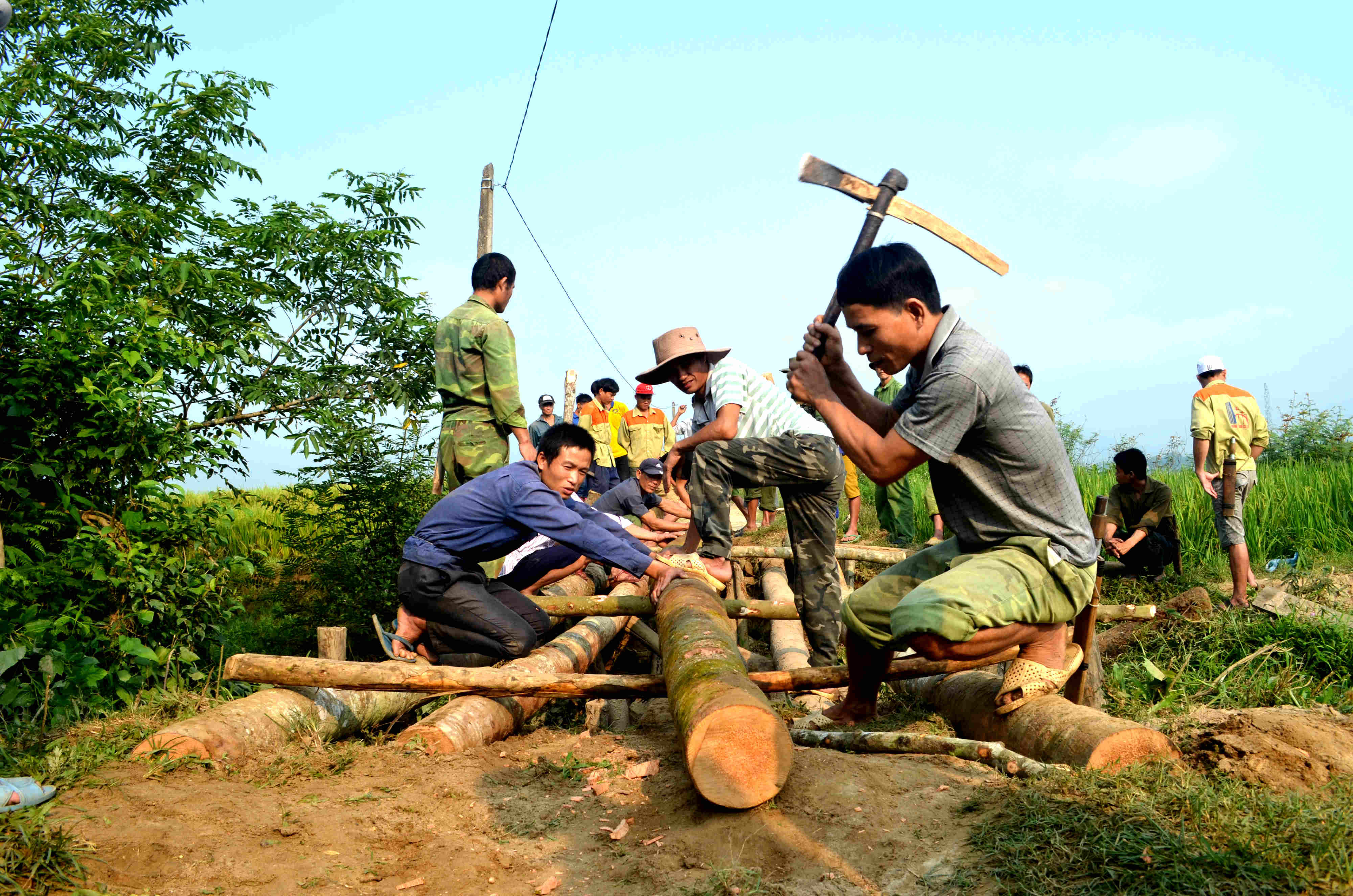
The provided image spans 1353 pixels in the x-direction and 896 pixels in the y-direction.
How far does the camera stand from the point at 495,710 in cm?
428

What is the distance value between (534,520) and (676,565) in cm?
79

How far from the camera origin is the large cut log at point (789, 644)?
5027mm

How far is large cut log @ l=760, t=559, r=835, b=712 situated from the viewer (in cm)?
503

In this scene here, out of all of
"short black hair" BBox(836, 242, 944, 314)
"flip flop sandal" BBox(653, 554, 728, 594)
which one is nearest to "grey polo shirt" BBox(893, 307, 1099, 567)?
"short black hair" BBox(836, 242, 944, 314)

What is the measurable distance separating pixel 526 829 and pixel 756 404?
9.26ft

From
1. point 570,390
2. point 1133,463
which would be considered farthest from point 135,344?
point 570,390

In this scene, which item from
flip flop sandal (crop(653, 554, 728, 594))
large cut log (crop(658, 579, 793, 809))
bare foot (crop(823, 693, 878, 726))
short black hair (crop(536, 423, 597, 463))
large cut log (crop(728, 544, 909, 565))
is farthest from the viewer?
large cut log (crop(728, 544, 909, 565))

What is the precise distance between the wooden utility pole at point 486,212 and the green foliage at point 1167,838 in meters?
11.2

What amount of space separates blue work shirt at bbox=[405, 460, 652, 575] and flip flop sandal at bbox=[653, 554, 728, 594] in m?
0.17

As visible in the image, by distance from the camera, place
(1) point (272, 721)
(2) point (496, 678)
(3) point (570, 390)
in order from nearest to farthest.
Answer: (1) point (272, 721)
(2) point (496, 678)
(3) point (570, 390)

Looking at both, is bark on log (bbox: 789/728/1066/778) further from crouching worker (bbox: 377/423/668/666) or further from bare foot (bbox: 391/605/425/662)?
bare foot (bbox: 391/605/425/662)

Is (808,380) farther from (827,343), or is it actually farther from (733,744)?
(733,744)

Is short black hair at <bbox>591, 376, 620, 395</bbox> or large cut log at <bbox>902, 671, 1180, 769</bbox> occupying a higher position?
short black hair at <bbox>591, 376, 620, 395</bbox>

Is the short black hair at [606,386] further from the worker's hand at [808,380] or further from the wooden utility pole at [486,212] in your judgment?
the worker's hand at [808,380]
